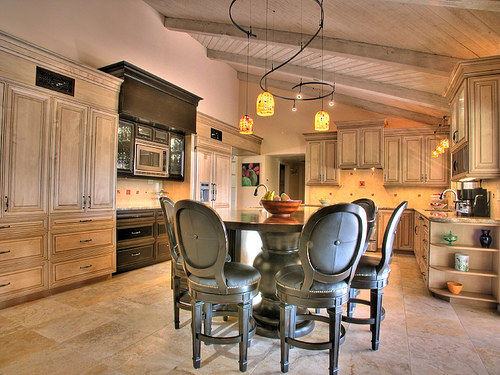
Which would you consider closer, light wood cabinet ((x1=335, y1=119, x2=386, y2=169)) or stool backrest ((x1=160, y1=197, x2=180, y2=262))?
stool backrest ((x1=160, y1=197, x2=180, y2=262))

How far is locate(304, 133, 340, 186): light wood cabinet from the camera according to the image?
671 centimetres

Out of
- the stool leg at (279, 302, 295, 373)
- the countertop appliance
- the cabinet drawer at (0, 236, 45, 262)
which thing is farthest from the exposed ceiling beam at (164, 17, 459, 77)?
the cabinet drawer at (0, 236, 45, 262)

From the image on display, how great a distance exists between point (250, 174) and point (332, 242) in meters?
6.69

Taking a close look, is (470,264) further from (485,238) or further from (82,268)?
(82,268)

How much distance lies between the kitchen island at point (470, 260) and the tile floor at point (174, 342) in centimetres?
14

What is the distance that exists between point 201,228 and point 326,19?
323 cm

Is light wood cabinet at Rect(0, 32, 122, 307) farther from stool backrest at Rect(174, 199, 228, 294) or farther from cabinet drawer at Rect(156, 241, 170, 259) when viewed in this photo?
stool backrest at Rect(174, 199, 228, 294)

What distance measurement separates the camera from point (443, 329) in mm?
2445

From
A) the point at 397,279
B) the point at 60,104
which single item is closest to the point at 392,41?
the point at 397,279

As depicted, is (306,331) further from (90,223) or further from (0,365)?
(90,223)

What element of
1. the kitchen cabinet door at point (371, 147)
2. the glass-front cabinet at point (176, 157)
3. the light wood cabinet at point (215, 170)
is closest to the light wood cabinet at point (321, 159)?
the kitchen cabinet door at point (371, 147)

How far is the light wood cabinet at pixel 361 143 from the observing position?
6.09 m

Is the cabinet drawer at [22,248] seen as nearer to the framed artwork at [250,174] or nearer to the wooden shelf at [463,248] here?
the wooden shelf at [463,248]

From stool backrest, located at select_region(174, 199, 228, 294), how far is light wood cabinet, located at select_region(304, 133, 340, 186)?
5.47m
